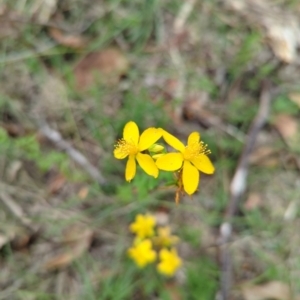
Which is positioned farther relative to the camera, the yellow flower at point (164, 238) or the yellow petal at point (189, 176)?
the yellow flower at point (164, 238)

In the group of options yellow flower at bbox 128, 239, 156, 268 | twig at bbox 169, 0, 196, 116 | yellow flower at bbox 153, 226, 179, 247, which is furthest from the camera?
twig at bbox 169, 0, 196, 116

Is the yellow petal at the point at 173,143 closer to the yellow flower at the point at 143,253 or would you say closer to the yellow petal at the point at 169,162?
the yellow petal at the point at 169,162

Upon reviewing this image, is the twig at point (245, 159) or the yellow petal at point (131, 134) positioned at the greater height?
the yellow petal at point (131, 134)

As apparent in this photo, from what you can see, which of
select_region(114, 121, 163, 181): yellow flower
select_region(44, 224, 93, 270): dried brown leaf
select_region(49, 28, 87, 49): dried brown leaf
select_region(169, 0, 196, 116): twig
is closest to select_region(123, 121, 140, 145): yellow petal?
select_region(114, 121, 163, 181): yellow flower

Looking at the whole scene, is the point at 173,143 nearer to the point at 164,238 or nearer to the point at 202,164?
the point at 202,164

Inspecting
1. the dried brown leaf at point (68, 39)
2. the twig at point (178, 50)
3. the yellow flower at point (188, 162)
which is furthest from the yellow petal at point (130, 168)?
the dried brown leaf at point (68, 39)

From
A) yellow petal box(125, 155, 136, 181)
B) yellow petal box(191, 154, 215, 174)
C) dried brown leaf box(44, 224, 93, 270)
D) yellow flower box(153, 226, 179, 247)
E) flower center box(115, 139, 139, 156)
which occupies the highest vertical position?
yellow petal box(191, 154, 215, 174)

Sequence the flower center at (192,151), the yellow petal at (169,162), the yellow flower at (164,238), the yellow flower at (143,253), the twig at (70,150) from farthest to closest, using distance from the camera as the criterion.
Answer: the twig at (70,150), the yellow flower at (164,238), the yellow flower at (143,253), the flower center at (192,151), the yellow petal at (169,162)

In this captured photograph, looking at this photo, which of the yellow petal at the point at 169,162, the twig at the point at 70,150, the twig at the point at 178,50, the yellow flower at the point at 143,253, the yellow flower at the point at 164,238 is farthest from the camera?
the twig at the point at 178,50

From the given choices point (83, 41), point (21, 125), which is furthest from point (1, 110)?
point (83, 41)

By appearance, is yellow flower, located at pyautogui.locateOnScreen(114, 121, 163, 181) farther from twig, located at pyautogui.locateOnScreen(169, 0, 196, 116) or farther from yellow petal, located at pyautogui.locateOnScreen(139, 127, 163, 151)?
twig, located at pyautogui.locateOnScreen(169, 0, 196, 116)

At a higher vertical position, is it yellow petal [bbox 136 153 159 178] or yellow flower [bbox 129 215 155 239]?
yellow petal [bbox 136 153 159 178]
